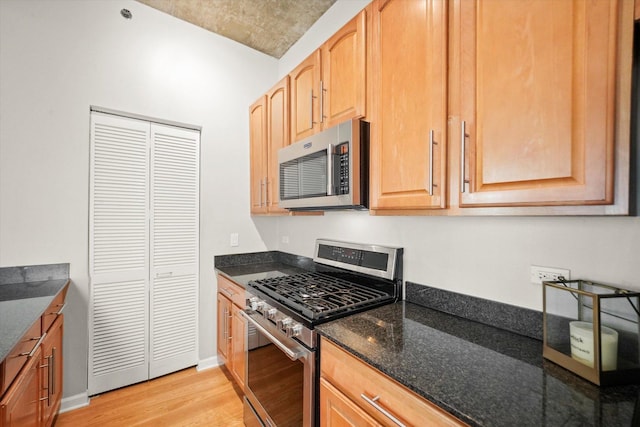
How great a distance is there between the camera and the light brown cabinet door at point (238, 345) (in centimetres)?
202

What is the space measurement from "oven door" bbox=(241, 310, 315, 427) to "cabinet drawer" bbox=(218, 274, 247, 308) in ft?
0.69

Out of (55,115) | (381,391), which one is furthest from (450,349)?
(55,115)

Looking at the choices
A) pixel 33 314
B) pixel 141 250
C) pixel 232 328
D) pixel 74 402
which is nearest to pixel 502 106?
pixel 33 314

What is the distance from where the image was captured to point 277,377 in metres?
1.49

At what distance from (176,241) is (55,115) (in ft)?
3.98

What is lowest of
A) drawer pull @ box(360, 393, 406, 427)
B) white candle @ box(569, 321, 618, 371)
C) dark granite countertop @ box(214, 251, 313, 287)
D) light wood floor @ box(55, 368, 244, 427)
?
A: light wood floor @ box(55, 368, 244, 427)

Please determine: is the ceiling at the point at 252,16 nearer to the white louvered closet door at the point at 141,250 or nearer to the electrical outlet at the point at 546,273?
the white louvered closet door at the point at 141,250

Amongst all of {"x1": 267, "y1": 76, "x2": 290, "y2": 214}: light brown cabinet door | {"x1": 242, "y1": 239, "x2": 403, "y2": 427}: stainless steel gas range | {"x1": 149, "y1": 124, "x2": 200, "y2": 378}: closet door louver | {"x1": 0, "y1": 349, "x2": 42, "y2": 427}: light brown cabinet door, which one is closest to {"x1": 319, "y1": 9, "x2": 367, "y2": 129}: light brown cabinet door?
{"x1": 267, "y1": 76, "x2": 290, "y2": 214}: light brown cabinet door

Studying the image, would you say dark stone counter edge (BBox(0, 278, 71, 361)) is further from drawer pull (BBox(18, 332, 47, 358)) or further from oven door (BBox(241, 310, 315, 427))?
oven door (BBox(241, 310, 315, 427))

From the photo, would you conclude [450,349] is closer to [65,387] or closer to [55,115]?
[65,387]

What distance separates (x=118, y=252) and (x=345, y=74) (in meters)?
2.13

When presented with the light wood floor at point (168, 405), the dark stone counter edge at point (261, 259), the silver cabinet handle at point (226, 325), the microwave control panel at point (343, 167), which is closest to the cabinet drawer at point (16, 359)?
the light wood floor at point (168, 405)

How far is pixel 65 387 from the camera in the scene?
1981 mm

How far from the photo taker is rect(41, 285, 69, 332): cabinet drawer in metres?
1.48
